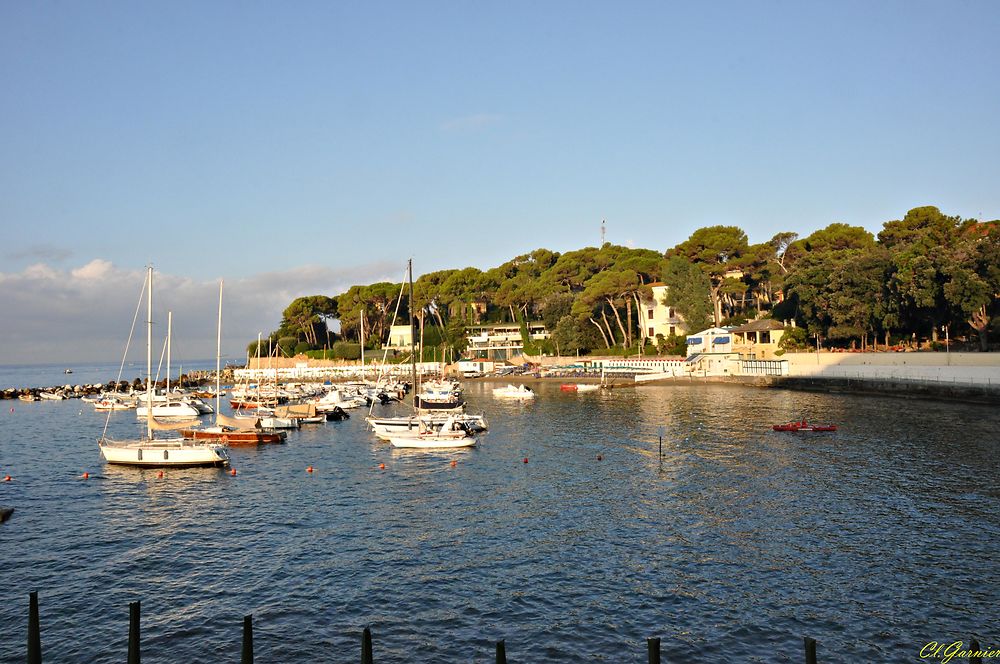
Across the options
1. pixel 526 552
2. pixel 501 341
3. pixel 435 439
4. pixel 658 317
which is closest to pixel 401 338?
pixel 501 341

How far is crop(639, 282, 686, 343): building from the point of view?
122m

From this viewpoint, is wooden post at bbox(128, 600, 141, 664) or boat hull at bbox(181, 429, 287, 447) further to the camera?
boat hull at bbox(181, 429, 287, 447)

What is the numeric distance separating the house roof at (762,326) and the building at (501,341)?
4184 cm

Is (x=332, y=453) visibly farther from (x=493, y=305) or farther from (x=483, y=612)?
(x=493, y=305)

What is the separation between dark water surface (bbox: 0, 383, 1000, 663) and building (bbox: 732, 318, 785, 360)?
5550 cm

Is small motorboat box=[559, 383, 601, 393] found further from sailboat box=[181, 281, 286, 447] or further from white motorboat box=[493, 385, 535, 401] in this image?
sailboat box=[181, 281, 286, 447]

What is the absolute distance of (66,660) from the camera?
17.3 meters

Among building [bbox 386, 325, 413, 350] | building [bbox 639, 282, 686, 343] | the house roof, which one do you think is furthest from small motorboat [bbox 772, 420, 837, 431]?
building [bbox 386, 325, 413, 350]

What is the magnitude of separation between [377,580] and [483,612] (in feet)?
14.0

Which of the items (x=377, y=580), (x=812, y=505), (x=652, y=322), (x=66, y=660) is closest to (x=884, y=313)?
(x=652, y=322)

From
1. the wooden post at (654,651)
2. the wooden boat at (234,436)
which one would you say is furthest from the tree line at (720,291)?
the wooden post at (654,651)

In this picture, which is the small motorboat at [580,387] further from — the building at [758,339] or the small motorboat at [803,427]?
the small motorboat at [803,427]

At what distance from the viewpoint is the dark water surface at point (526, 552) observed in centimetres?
1811

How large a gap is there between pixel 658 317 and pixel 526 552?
10491 cm
